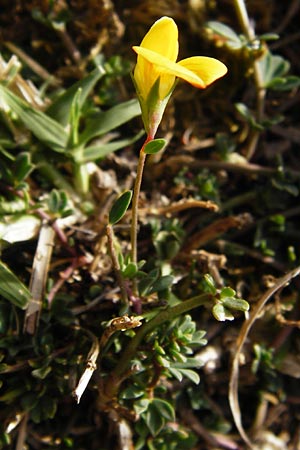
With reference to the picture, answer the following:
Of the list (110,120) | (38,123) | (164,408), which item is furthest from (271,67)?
(164,408)

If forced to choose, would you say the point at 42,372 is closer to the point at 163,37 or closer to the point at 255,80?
the point at 163,37

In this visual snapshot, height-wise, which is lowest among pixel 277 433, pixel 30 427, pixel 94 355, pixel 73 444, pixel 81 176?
pixel 277 433

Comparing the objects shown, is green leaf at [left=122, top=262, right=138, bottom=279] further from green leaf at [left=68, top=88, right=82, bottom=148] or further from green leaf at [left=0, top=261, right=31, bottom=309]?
green leaf at [left=68, top=88, right=82, bottom=148]

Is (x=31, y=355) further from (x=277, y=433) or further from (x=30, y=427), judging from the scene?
(x=277, y=433)

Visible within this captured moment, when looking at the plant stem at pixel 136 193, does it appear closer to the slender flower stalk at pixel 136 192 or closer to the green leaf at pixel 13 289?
the slender flower stalk at pixel 136 192

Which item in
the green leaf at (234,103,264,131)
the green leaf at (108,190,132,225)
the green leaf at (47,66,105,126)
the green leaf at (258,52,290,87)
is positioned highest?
the green leaf at (47,66,105,126)

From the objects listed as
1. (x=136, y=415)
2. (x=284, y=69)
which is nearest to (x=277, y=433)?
(x=136, y=415)

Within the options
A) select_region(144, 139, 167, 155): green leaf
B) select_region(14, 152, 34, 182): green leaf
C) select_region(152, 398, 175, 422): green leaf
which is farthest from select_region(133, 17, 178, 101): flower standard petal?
select_region(152, 398, 175, 422): green leaf
